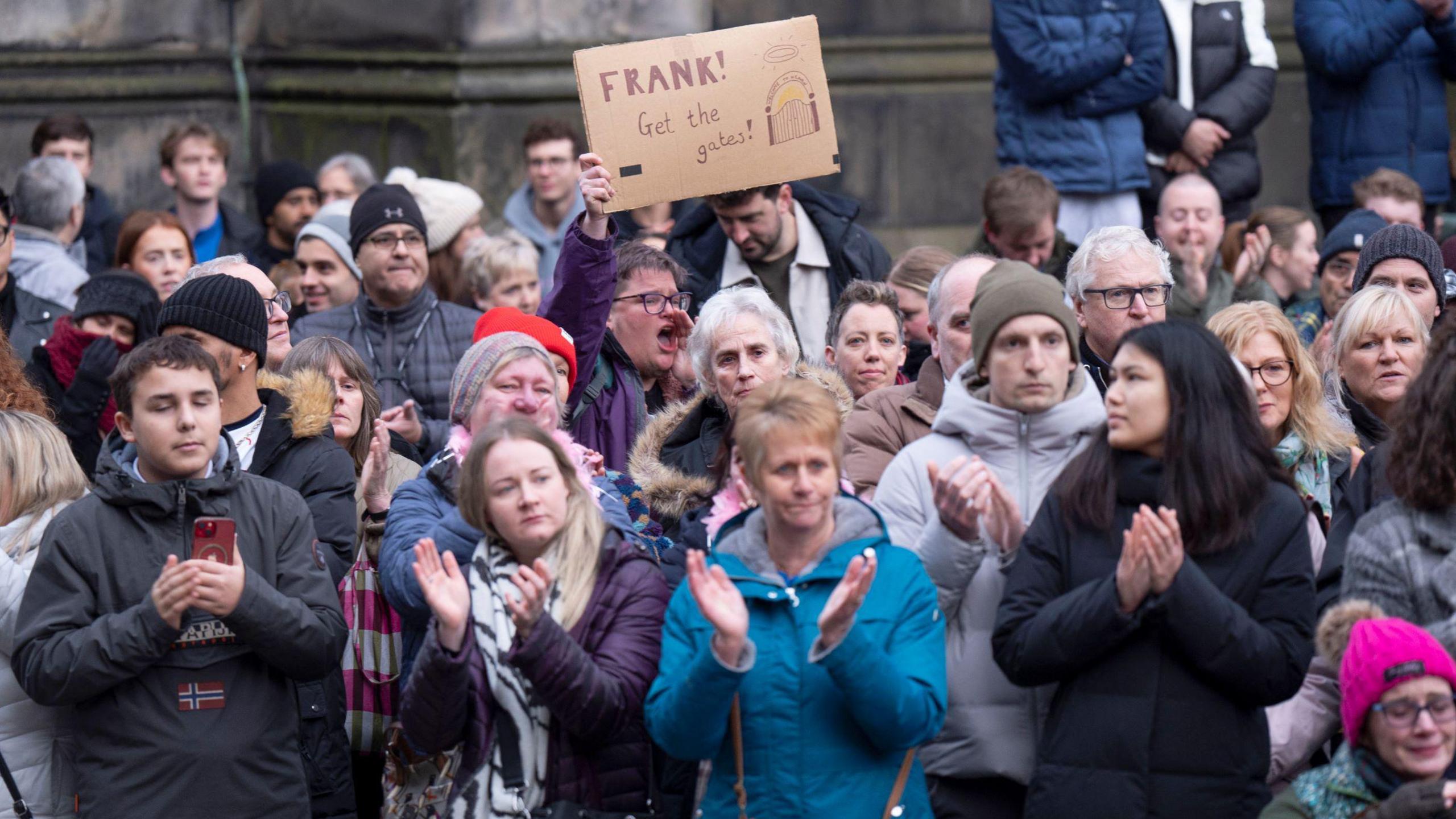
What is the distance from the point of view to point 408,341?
7984mm

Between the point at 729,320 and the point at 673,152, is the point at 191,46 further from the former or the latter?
the point at 729,320

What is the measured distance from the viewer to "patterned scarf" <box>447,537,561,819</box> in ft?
16.3

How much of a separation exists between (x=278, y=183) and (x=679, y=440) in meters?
5.54

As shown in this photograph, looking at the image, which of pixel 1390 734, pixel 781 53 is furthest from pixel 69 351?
pixel 1390 734

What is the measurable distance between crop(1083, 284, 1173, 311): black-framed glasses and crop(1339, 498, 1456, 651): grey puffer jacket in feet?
4.88

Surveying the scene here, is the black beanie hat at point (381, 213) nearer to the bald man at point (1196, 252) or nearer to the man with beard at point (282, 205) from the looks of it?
the man with beard at point (282, 205)

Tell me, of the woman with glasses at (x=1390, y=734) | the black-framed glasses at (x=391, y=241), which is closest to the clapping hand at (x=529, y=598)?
the woman with glasses at (x=1390, y=734)

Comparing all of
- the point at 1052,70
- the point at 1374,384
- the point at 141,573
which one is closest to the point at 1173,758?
the point at 1374,384

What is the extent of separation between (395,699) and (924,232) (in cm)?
717

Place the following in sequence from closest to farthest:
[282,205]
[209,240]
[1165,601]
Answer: [1165,601] → [209,240] → [282,205]

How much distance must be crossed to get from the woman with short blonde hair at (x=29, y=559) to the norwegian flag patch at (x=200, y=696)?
1.60ft

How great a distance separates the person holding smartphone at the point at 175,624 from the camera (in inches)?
203

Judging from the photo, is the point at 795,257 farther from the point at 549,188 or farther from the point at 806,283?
the point at 549,188

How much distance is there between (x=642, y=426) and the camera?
6.98m
